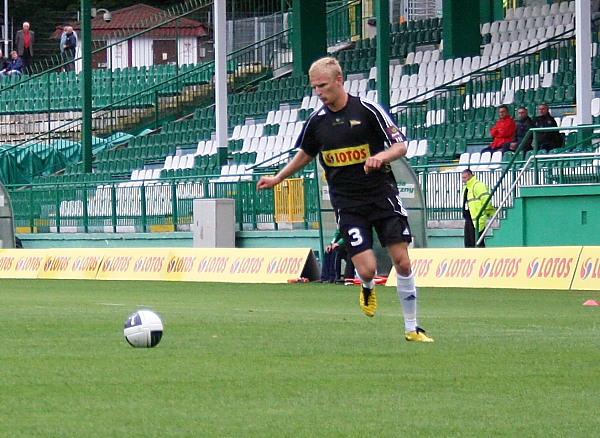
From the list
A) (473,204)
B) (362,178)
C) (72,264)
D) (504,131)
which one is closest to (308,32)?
(504,131)

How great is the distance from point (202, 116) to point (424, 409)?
32.5 meters

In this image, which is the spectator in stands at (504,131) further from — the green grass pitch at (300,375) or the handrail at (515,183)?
the green grass pitch at (300,375)

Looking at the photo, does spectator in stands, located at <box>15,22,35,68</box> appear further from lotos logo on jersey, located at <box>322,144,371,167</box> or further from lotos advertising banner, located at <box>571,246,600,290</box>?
lotos logo on jersey, located at <box>322,144,371,167</box>

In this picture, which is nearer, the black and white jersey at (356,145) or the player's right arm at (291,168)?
the black and white jersey at (356,145)

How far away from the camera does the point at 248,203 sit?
27.5 meters

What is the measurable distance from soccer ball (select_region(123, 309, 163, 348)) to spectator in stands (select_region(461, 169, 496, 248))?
Result: 1398 cm

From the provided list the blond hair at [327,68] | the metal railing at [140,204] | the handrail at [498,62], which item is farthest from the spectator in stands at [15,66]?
the blond hair at [327,68]

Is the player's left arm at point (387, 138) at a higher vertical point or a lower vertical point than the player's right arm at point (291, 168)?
higher

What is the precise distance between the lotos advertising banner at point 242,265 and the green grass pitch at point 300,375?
8.90m

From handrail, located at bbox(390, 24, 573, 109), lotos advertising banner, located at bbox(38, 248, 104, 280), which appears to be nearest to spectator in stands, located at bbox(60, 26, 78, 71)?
handrail, located at bbox(390, 24, 573, 109)

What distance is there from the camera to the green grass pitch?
6.18m

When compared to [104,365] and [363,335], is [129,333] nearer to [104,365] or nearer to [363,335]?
[104,365]

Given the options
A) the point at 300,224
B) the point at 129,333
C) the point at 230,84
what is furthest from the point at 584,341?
the point at 230,84

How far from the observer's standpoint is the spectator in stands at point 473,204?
23.2 m
